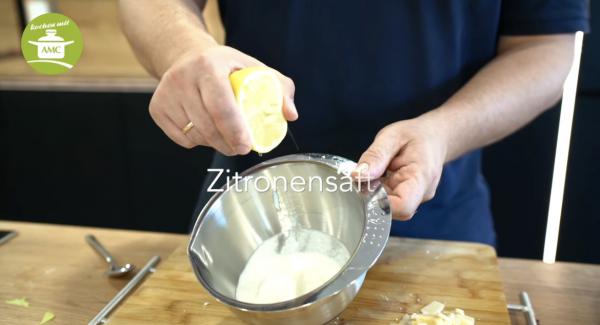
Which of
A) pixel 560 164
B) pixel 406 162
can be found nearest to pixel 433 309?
pixel 406 162

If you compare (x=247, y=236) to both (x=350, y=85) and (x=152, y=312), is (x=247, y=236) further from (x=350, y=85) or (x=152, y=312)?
(x=350, y=85)

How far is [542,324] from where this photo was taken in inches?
23.4

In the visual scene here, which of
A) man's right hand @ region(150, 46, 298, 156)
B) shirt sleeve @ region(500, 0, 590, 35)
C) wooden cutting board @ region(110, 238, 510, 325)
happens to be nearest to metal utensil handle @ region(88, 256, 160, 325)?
wooden cutting board @ region(110, 238, 510, 325)

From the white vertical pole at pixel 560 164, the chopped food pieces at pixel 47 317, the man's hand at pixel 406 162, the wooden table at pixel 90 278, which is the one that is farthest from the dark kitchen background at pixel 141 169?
the chopped food pieces at pixel 47 317

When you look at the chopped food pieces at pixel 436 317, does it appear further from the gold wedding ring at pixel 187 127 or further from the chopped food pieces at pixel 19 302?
the chopped food pieces at pixel 19 302

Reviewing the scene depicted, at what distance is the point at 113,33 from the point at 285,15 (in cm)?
85

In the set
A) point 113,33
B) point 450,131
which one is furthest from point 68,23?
point 113,33

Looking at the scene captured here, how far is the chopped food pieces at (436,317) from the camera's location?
54 cm

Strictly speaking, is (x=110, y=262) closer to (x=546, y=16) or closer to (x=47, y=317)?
(x=47, y=317)

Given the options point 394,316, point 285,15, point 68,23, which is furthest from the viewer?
point 285,15

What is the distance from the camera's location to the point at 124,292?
2.15 ft

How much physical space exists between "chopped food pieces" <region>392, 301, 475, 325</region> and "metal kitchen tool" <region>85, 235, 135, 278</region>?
39 cm

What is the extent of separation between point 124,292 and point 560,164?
3.28ft

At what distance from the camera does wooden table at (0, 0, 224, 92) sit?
1.32 metres
